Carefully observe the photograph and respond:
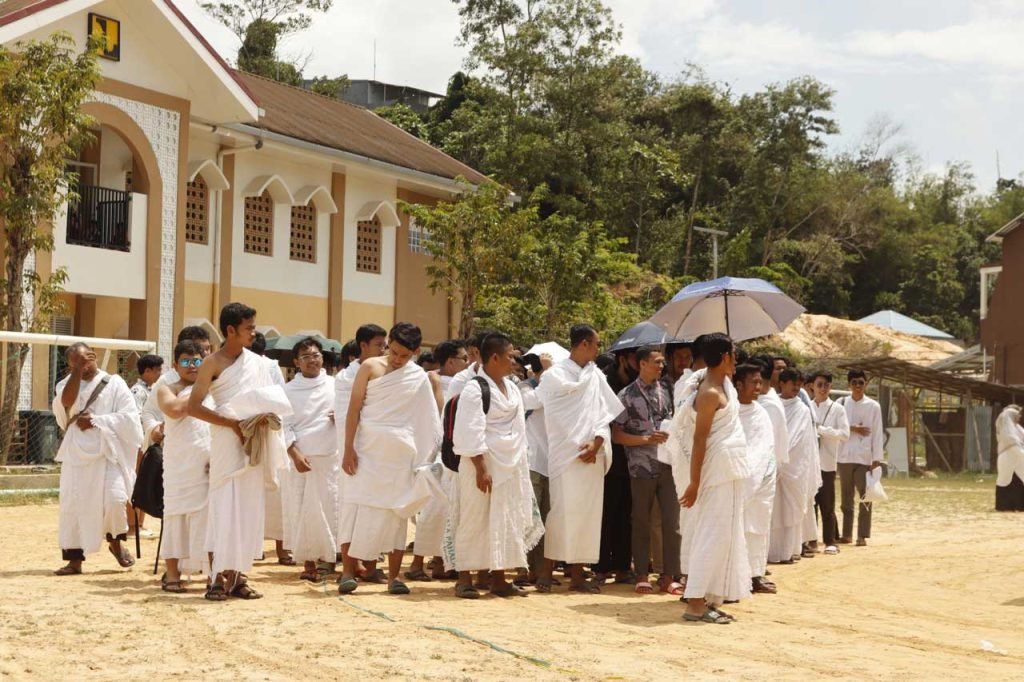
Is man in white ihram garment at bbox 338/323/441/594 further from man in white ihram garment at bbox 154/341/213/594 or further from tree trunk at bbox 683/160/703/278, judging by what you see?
tree trunk at bbox 683/160/703/278

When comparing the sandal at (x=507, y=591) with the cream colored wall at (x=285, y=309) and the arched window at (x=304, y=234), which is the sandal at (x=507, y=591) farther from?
the arched window at (x=304, y=234)

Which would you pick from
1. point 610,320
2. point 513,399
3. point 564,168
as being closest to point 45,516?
point 513,399

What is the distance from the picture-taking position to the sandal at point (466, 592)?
9.61m

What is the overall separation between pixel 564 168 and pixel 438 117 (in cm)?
816

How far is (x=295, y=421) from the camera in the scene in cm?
1093

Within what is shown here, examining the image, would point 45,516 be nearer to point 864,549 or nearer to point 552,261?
point 864,549

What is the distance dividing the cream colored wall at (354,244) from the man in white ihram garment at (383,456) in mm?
19432

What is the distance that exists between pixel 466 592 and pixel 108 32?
15.7m

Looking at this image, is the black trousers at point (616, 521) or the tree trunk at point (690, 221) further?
the tree trunk at point (690, 221)

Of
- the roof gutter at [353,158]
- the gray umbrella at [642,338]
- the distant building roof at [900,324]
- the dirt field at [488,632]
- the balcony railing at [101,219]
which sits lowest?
the dirt field at [488,632]

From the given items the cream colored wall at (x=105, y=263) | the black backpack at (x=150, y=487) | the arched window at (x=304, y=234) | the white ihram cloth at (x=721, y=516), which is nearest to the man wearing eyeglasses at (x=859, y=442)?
the white ihram cloth at (x=721, y=516)

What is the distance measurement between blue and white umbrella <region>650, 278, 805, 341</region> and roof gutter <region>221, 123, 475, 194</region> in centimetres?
1451

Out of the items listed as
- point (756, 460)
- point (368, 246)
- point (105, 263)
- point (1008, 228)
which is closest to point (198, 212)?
point (105, 263)

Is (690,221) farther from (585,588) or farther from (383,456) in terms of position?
(383,456)
